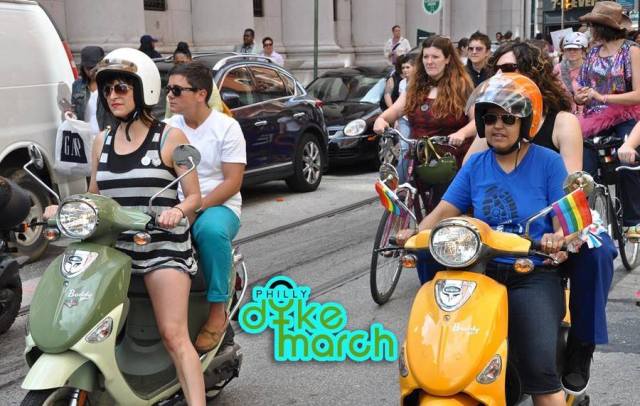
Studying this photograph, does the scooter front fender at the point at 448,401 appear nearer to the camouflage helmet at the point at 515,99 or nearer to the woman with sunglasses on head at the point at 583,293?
the woman with sunglasses on head at the point at 583,293

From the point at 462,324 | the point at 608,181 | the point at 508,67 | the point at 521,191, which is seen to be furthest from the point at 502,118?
the point at 608,181

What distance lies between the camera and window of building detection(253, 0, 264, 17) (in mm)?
23203

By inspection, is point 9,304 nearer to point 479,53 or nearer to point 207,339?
point 207,339

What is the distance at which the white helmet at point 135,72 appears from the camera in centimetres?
406

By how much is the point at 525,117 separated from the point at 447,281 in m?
0.76

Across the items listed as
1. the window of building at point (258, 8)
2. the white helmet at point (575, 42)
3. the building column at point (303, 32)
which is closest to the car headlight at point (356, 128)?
the white helmet at point (575, 42)

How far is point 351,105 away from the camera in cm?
1512

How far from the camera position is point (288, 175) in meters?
Answer: 12.0

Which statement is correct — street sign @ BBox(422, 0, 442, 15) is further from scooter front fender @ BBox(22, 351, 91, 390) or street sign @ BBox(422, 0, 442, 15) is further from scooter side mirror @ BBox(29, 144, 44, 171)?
scooter front fender @ BBox(22, 351, 91, 390)

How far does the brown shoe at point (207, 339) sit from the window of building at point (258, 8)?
1938cm

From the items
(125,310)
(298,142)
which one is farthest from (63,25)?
(125,310)

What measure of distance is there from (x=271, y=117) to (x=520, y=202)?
802 cm

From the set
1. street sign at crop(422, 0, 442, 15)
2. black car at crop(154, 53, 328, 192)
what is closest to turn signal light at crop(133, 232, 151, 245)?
black car at crop(154, 53, 328, 192)

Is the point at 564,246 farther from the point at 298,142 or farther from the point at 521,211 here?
the point at 298,142
